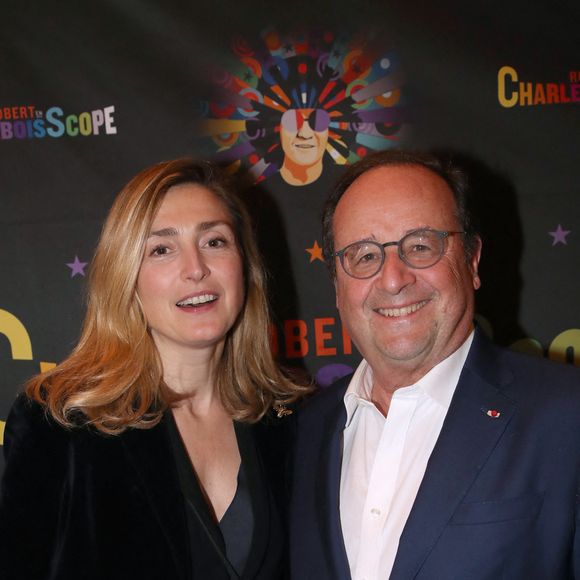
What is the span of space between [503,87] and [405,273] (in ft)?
3.75

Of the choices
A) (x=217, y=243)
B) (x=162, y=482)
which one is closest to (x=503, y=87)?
(x=217, y=243)

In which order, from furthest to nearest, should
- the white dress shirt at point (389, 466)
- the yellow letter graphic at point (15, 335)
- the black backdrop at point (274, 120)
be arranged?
1. the yellow letter graphic at point (15, 335)
2. the black backdrop at point (274, 120)
3. the white dress shirt at point (389, 466)

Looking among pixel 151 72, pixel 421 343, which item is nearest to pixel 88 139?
pixel 151 72

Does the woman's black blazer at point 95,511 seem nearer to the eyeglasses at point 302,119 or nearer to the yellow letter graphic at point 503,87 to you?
the eyeglasses at point 302,119

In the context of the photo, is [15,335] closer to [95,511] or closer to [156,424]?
[156,424]

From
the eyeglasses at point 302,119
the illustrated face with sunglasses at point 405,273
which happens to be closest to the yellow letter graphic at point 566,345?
the illustrated face with sunglasses at point 405,273

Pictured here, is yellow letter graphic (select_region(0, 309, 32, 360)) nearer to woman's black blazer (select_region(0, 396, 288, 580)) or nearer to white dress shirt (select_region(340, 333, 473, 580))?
woman's black blazer (select_region(0, 396, 288, 580))

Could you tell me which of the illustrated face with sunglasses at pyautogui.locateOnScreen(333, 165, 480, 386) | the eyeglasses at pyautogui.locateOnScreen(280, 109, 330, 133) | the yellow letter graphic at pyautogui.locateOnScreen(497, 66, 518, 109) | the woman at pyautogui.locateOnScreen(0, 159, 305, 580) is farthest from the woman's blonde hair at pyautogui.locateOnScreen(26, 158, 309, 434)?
the yellow letter graphic at pyautogui.locateOnScreen(497, 66, 518, 109)

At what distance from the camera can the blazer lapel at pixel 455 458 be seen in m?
1.49

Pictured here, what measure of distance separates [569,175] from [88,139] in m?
1.88

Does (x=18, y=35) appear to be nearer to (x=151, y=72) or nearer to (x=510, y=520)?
(x=151, y=72)

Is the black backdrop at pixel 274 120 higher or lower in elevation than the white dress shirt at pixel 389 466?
higher

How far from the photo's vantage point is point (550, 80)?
8.01ft

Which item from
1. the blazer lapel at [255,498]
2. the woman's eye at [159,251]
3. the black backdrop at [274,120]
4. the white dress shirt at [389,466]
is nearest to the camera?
the white dress shirt at [389,466]
